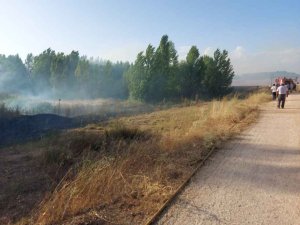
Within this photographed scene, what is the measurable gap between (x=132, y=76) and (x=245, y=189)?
48.5 m

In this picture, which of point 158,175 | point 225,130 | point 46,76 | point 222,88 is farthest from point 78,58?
point 158,175

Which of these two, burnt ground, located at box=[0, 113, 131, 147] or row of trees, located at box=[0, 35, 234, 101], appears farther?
row of trees, located at box=[0, 35, 234, 101]

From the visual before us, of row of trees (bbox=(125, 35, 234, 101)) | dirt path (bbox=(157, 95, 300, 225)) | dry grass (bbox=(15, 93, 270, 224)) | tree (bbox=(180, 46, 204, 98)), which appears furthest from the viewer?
tree (bbox=(180, 46, 204, 98))

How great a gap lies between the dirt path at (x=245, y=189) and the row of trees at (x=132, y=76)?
4341 cm

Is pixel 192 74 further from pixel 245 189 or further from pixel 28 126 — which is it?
pixel 245 189

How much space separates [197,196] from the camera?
6477 mm

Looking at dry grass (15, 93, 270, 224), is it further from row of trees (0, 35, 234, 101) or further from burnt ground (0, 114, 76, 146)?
row of trees (0, 35, 234, 101)

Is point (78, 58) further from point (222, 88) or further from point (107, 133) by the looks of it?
point (107, 133)

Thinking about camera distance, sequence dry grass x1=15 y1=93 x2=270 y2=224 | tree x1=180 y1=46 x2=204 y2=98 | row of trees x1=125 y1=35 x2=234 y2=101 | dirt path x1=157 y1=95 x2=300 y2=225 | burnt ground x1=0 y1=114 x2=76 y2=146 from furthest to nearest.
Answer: tree x1=180 y1=46 x2=204 y2=98
row of trees x1=125 y1=35 x2=234 y2=101
burnt ground x1=0 y1=114 x2=76 y2=146
dry grass x1=15 y1=93 x2=270 y2=224
dirt path x1=157 y1=95 x2=300 y2=225

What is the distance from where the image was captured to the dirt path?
5582 mm

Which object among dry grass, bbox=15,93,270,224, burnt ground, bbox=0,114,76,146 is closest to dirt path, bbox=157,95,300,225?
dry grass, bbox=15,93,270,224

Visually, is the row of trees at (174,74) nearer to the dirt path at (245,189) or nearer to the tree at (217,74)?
the tree at (217,74)

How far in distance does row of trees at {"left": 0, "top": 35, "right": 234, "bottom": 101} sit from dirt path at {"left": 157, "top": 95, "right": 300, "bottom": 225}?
43406 mm

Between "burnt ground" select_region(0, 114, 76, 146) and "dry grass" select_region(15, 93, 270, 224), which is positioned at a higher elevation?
"dry grass" select_region(15, 93, 270, 224)
